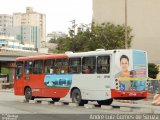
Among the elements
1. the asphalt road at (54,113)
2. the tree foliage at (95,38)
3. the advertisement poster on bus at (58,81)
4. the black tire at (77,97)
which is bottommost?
the asphalt road at (54,113)

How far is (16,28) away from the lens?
640ft

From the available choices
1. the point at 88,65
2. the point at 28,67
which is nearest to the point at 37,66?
the point at 28,67

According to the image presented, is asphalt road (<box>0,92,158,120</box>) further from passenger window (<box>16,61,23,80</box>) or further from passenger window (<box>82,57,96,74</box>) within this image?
passenger window (<box>16,61,23,80</box>)

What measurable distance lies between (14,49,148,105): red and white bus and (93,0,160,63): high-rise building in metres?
42.0

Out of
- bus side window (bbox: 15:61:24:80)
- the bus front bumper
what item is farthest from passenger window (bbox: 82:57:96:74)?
bus side window (bbox: 15:61:24:80)

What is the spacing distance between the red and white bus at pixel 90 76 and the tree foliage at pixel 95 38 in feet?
77.9

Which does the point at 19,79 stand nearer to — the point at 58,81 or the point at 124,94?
→ the point at 58,81

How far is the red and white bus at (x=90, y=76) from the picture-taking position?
878 inches

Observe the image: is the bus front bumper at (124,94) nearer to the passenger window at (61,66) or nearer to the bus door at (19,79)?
the passenger window at (61,66)

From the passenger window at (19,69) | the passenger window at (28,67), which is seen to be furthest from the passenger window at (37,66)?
the passenger window at (19,69)

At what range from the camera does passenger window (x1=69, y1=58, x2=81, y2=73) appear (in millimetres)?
24452

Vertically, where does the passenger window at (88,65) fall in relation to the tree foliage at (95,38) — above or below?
below

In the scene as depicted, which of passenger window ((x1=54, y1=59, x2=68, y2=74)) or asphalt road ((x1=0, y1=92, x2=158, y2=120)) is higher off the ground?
passenger window ((x1=54, y1=59, x2=68, y2=74))

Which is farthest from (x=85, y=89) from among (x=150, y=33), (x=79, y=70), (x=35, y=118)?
(x=150, y=33)
